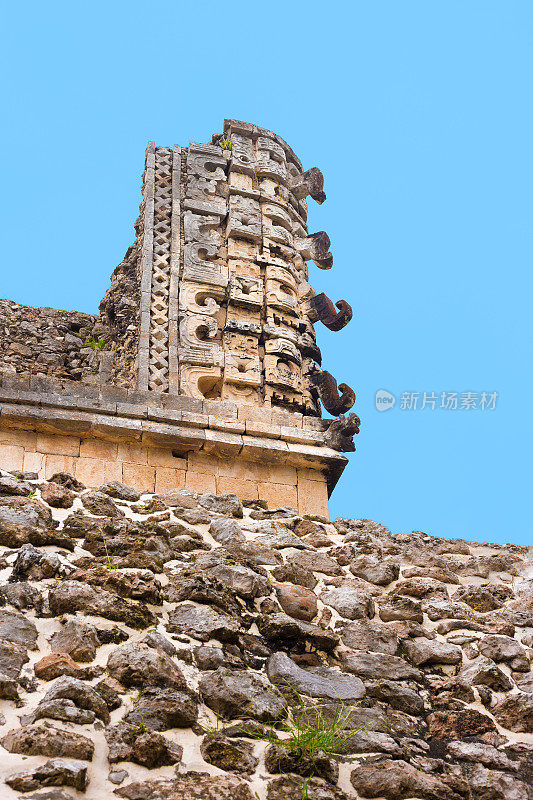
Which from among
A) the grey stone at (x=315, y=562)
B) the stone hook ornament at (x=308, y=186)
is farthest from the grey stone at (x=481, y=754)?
the stone hook ornament at (x=308, y=186)

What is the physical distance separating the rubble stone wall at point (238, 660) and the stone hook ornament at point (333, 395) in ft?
13.2

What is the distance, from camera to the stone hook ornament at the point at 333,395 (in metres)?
9.71

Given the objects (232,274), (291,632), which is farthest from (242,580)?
(232,274)

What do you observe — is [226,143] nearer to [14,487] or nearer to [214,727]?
[14,487]

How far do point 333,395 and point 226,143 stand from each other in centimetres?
391

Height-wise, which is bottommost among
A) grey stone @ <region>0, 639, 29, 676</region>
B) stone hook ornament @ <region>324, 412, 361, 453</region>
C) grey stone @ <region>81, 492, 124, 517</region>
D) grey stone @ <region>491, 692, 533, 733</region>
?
grey stone @ <region>491, 692, 533, 733</region>

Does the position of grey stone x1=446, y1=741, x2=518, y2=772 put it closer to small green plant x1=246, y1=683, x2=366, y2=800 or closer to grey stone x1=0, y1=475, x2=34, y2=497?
small green plant x1=246, y1=683, x2=366, y2=800

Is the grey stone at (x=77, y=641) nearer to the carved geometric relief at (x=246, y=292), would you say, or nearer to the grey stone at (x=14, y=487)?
the grey stone at (x=14, y=487)

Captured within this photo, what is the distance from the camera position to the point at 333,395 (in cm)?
978

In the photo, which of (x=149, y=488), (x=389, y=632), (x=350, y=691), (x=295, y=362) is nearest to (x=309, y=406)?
(x=295, y=362)

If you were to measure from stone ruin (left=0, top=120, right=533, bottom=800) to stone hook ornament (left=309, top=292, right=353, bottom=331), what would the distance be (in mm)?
1557

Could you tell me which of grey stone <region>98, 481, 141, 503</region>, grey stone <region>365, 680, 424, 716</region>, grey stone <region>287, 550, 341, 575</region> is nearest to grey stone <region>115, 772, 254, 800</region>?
grey stone <region>365, 680, 424, 716</region>

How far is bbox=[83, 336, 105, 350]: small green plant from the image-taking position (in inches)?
407

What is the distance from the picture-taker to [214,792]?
2.93 m
